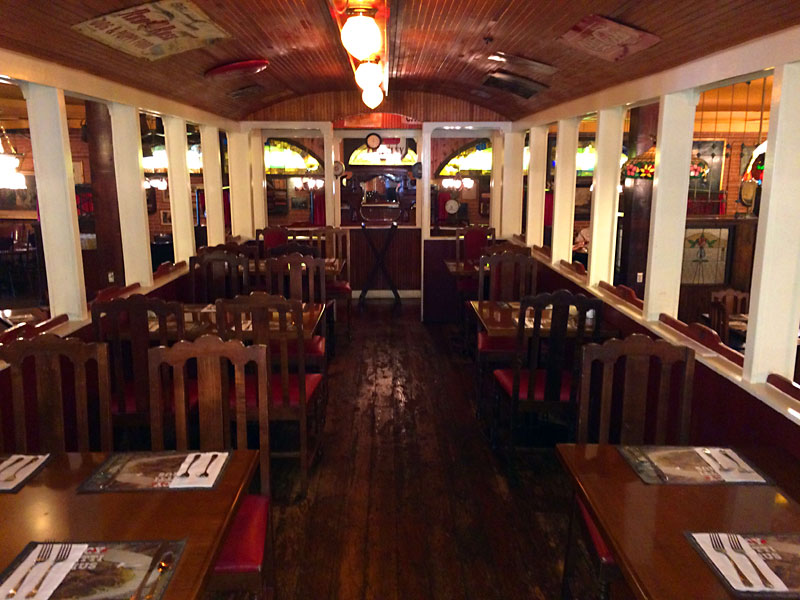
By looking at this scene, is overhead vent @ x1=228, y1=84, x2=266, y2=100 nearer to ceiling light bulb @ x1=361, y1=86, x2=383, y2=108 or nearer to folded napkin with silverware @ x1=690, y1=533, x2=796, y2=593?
ceiling light bulb @ x1=361, y1=86, x2=383, y2=108

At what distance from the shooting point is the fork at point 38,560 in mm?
1634

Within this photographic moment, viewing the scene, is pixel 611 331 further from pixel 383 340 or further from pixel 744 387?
pixel 383 340

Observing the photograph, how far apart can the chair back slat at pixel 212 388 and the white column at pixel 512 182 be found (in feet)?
19.6

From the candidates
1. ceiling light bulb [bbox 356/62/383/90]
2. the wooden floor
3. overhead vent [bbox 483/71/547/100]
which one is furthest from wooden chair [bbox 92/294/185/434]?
overhead vent [bbox 483/71/547/100]

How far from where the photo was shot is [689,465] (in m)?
2.32

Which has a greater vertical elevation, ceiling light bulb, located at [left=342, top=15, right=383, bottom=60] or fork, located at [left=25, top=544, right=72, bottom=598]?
ceiling light bulb, located at [left=342, top=15, right=383, bottom=60]

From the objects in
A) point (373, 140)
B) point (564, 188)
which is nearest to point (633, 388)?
point (564, 188)

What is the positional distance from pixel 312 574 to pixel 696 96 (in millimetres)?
3362

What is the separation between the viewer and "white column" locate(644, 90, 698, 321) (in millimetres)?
3812

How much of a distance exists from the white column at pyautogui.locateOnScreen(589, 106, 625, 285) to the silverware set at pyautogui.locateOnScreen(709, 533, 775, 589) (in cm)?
342

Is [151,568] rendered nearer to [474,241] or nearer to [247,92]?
[247,92]

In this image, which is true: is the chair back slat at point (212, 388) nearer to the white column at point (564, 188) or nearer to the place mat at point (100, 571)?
the place mat at point (100, 571)

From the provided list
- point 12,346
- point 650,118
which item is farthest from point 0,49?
point 650,118

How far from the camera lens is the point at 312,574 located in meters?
3.08
